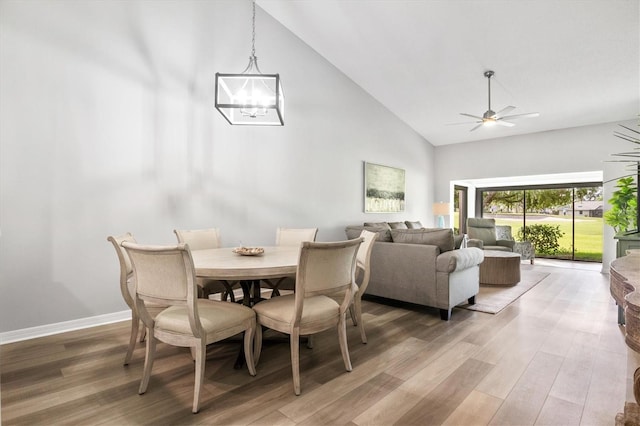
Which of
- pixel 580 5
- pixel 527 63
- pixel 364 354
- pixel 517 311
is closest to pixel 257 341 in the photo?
pixel 364 354

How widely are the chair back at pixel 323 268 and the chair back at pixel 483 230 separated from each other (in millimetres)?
5695

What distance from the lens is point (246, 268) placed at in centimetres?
195

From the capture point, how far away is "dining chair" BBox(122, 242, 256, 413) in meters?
1.70

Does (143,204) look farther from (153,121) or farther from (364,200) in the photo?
Result: (364,200)

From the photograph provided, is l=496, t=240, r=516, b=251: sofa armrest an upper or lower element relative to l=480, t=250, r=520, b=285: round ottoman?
upper

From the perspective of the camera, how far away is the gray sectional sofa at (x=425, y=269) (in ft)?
10.7

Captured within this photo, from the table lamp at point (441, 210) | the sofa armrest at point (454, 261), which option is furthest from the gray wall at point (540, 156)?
the sofa armrest at point (454, 261)

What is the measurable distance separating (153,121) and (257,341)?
259 cm

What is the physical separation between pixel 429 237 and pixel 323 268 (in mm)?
1911

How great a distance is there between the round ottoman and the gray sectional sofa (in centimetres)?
129

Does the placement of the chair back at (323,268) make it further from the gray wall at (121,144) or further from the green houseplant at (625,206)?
the green houseplant at (625,206)

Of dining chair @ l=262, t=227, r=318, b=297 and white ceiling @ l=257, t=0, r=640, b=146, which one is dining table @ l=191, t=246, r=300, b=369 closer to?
dining chair @ l=262, t=227, r=318, b=297

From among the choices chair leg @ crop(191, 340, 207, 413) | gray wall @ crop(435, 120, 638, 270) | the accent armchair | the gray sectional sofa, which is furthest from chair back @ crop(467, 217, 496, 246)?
chair leg @ crop(191, 340, 207, 413)

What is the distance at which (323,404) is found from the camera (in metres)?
1.79
